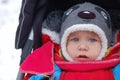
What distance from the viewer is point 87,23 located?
157 inches

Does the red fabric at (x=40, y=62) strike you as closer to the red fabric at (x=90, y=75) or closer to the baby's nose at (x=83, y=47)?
the red fabric at (x=90, y=75)

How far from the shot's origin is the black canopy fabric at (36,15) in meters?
4.03

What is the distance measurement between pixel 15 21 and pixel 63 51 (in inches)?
166

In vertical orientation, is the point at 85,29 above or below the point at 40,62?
above

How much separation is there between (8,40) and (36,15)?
3226mm

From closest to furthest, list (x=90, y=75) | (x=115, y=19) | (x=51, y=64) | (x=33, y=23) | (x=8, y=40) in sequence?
(x=90, y=75) → (x=51, y=64) → (x=33, y=23) → (x=115, y=19) → (x=8, y=40)

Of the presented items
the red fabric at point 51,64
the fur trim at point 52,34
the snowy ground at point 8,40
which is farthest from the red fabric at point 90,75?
the snowy ground at point 8,40

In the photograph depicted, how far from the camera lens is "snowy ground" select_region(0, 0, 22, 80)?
6.42 m

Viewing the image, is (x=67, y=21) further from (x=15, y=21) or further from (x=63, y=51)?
(x=15, y=21)

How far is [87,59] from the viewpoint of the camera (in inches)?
156

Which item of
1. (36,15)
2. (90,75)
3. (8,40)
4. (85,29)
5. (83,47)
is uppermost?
(36,15)

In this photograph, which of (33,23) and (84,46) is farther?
(33,23)

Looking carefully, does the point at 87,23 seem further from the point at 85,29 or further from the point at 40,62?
the point at 40,62

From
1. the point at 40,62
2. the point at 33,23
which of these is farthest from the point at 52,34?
the point at 40,62
